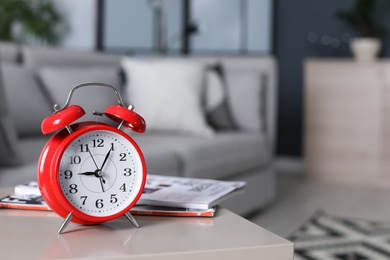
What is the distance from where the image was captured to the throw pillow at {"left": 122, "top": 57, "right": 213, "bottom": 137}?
10.9 ft

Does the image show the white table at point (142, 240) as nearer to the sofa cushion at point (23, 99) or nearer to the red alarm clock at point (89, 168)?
the red alarm clock at point (89, 168)

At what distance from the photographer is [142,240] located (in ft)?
3.40

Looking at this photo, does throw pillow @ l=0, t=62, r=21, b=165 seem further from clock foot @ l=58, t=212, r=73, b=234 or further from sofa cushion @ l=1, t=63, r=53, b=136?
clock foot @ l=58, t=212, r=73, b=234

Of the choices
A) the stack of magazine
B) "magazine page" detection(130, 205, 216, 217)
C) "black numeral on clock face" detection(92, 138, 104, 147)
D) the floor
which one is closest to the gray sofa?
the floor

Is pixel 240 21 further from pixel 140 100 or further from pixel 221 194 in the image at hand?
pixel 221 194

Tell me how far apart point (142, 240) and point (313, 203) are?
10.3 feet

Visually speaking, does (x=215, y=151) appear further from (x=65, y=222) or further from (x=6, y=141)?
(x=65, y=222)

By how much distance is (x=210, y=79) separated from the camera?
3592mm

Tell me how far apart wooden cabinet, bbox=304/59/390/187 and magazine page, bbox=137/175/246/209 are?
3.59m

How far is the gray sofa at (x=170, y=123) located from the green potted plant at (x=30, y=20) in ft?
6.00

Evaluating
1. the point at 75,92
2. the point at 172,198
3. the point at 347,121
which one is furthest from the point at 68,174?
the point at 347,121

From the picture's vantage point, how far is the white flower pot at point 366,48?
191 inches

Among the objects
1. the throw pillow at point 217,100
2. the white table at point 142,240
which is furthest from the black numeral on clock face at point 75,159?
the throw pillow at point 217,100

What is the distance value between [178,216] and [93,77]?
2093 millimetres
